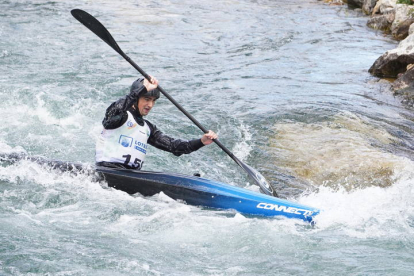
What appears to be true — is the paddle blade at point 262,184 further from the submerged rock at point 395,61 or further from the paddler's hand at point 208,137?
the submerged rock at point 395,61

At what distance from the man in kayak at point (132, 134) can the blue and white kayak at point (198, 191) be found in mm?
132

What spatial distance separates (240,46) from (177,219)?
9146 mm

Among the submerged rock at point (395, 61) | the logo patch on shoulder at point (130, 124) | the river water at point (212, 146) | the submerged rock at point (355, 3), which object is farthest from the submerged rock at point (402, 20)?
the logo patch on shoulder at point (130, 124)

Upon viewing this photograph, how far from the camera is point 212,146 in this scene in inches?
320

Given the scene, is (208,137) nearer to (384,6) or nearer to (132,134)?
(132,134)

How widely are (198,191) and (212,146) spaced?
2.33 meters

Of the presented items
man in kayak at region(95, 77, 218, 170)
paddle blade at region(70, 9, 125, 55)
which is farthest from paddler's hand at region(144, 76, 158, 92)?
paddle blade at region(70, 9, 125, 55)

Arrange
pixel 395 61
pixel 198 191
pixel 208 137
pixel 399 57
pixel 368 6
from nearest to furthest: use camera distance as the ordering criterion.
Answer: pixel 198 191
pixel 208 137
pixel 399 57
pixel 395 61
pixel 368 6

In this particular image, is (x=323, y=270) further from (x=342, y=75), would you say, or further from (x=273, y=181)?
(x=342, y=75)

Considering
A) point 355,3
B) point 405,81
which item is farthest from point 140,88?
point 355,3

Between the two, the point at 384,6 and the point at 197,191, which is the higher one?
the point at 384,6

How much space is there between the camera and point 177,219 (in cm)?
546

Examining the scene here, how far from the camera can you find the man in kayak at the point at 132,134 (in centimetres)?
550

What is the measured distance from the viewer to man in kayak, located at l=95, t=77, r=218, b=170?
550 centimetres
